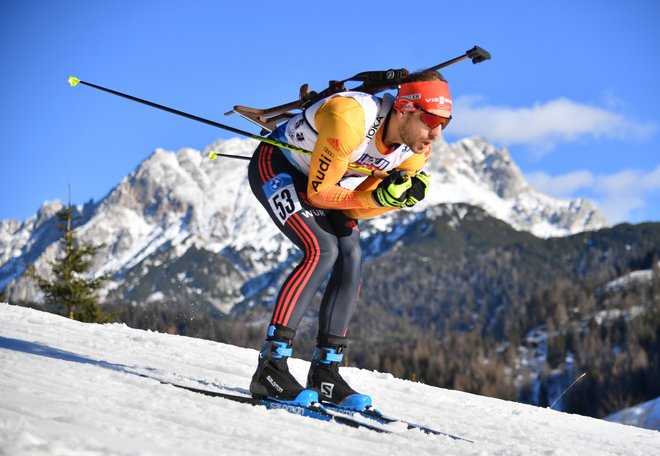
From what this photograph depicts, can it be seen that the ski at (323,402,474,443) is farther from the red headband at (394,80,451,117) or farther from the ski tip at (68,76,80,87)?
the ski tip at (68,76,80,87)

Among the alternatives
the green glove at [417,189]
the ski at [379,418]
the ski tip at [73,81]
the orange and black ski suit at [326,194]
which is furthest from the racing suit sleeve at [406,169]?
the ski tip at [73,81]

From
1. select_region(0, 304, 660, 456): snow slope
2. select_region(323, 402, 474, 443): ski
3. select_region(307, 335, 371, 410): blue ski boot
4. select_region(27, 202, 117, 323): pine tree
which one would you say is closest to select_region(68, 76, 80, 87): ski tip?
select_region(0, 304, 660, 456): snow slope

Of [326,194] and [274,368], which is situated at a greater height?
[326,194]

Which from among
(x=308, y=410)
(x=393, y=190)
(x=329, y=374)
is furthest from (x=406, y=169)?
(x=308, y=410)

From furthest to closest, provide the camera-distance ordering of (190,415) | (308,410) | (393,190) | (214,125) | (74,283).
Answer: (74,283) < (214,125) < (393,190) < (308,410) < (190,415)

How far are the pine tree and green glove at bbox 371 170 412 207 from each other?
22421mm

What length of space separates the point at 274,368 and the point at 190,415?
1056mm

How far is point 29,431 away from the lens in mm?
2688

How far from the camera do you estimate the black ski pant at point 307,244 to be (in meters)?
4.75

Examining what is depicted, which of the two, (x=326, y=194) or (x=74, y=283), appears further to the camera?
(x=74, y=283)

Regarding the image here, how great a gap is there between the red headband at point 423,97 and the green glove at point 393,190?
476 millimetres

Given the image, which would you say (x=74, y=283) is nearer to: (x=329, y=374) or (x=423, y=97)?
(x=329, y=374)

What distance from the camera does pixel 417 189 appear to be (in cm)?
478

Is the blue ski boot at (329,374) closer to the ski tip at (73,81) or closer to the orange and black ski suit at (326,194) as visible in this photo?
the orange and black ski suit at (326,194)
